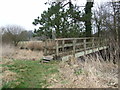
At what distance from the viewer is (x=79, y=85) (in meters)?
3.21

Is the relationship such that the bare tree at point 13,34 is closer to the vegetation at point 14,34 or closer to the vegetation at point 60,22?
the vegetation at point 14,34

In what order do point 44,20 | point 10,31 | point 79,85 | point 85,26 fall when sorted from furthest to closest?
point 10,31, point 85,26, point 44,20, point 79,85

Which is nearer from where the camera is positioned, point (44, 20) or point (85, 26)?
point (44, 20)

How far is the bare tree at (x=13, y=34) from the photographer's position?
12.7 metres

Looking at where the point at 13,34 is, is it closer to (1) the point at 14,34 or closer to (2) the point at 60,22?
(1) the point at 14,34

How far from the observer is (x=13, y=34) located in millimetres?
13602

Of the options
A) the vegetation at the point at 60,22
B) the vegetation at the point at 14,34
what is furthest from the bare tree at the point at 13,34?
the vegetation at the point at 60,22

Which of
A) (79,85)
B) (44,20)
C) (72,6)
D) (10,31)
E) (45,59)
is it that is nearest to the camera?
(79,85)

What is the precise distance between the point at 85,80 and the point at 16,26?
12.4 meters

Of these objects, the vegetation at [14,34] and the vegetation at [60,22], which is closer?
the vegetation at [60,22]

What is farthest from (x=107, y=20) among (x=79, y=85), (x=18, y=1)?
(x=79, y=85)

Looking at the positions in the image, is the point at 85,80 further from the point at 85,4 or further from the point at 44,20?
the point at 85,4

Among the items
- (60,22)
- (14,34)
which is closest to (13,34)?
(14,34)

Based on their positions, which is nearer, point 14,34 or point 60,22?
point 60,22
